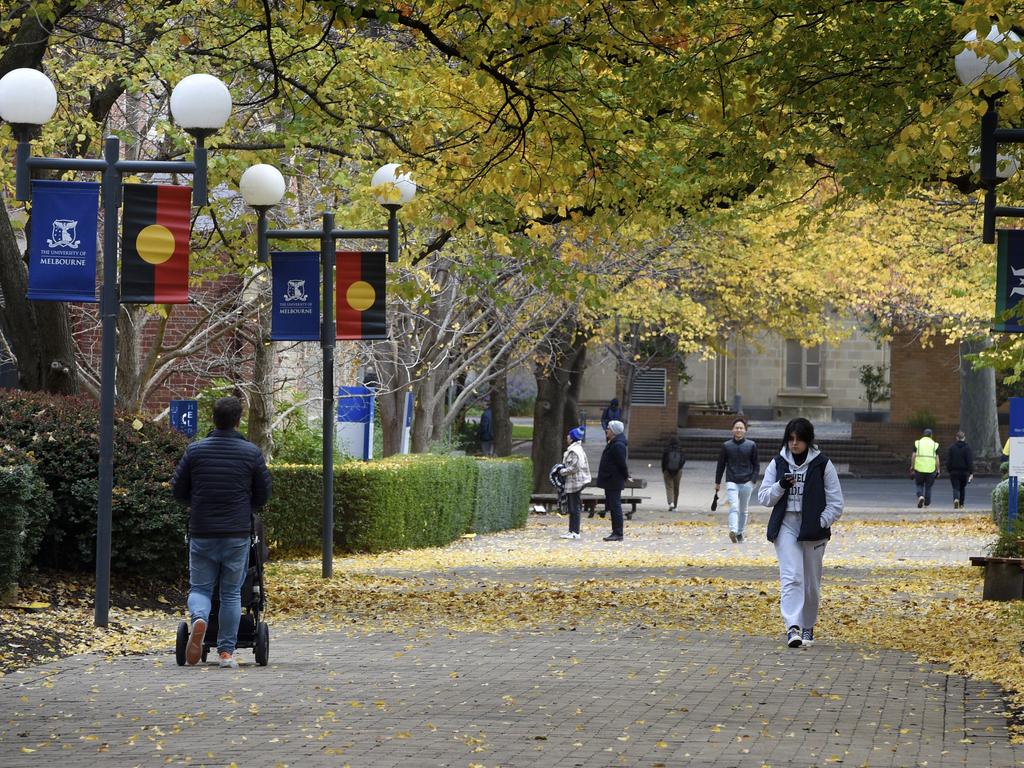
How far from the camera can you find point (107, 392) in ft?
39.7

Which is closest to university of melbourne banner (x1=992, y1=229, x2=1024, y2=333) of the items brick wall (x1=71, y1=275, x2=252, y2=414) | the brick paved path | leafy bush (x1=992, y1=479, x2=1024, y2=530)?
the brick paved path

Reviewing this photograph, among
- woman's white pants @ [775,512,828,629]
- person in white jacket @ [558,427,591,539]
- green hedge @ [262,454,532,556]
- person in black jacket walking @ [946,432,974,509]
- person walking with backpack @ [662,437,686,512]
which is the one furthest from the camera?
person in black jacket walking @ [946,432,974,509]

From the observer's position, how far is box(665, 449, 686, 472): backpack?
34.3 metres

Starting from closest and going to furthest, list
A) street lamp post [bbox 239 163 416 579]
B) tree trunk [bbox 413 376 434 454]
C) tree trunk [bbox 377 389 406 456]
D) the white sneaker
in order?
the white sneaker
street lamp post [bbox 239 163 416 579]
tree trunk [bbox 413 376 434 454]
tree trunk [bbox 377 389 406 456]

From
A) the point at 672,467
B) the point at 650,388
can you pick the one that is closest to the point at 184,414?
the point at 672,467

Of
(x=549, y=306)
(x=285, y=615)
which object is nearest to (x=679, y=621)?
(x=285, y=615)

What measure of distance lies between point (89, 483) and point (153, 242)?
201cm

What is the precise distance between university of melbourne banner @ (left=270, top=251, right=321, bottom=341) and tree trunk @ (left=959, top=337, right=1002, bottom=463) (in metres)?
32.6

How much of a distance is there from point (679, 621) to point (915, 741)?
18.2ft

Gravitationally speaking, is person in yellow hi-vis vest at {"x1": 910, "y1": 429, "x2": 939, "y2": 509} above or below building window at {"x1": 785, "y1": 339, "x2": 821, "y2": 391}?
below

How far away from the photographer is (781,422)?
61.3 m

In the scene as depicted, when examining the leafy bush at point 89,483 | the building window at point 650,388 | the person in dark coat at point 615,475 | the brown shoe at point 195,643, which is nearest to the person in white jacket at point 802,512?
the brown shoe at point 195,643

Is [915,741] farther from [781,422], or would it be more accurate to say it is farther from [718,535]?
[781,422]

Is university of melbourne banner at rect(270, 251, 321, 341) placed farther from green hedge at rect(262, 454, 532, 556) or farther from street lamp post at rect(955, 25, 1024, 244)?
street lamp post at rect(955, 25, 1024, 244)
